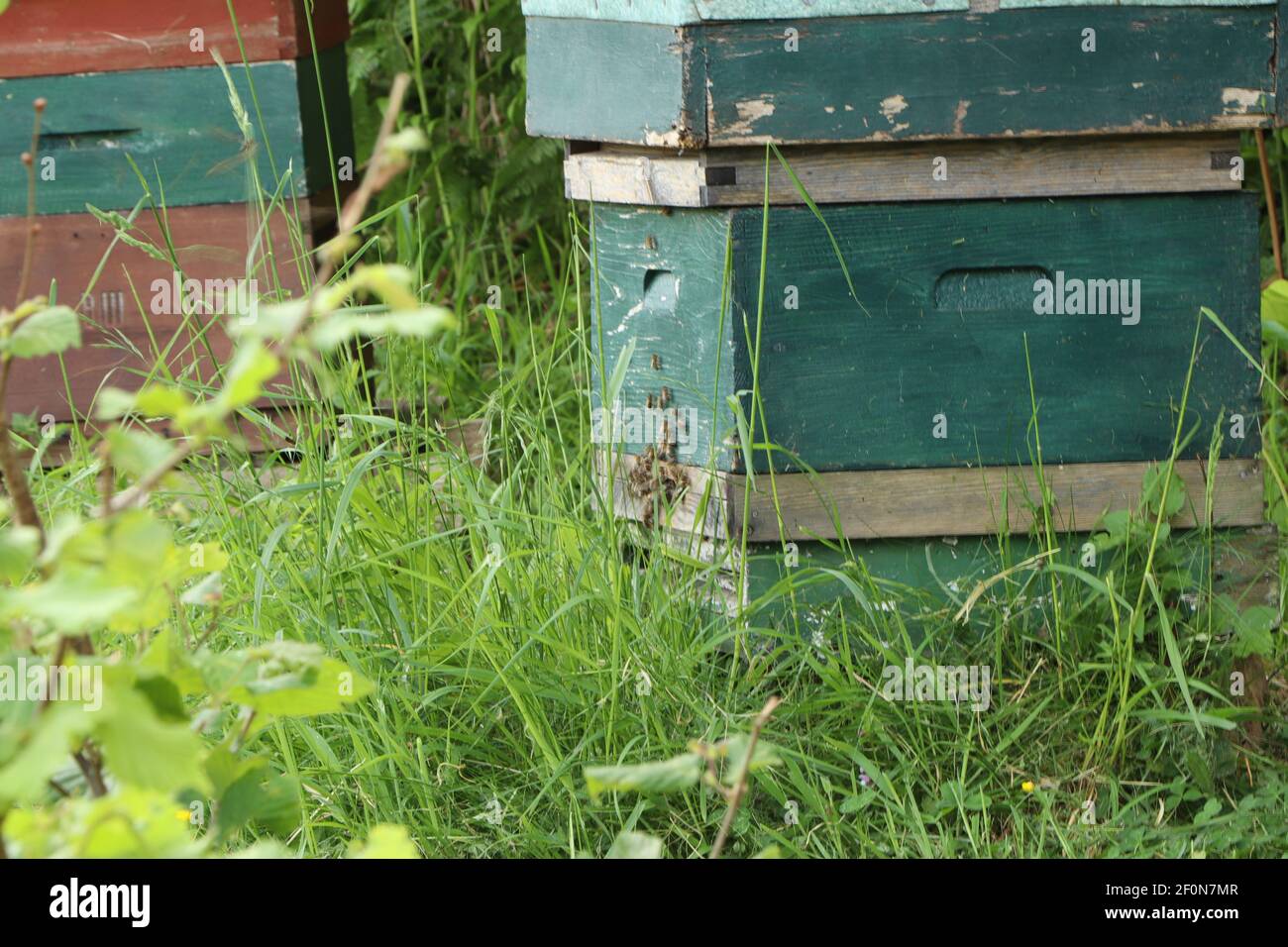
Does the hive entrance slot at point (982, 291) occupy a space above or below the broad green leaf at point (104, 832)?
above

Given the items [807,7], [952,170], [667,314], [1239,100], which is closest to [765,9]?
[807,7]

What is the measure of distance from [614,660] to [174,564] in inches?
38.3

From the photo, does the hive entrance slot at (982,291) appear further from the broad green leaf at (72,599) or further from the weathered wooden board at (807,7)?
the broad green leaf at (72,599)

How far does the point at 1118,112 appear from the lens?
6.49 ft

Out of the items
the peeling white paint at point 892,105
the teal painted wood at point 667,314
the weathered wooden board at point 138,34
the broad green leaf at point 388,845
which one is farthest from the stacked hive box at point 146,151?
the broad green leaf at point 388,845

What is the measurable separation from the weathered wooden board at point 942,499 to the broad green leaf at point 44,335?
50.8 inches

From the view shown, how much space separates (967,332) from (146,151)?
177 cm

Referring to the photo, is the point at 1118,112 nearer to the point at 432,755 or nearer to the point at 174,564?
the point at 432,755

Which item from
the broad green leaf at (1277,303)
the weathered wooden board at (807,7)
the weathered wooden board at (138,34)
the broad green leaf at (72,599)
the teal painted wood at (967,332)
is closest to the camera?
the broad green leaf at (72,599)

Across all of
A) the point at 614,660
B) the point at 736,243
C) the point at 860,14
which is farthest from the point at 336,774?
the point at 860,14

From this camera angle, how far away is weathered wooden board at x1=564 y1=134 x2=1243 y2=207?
198 centimetres

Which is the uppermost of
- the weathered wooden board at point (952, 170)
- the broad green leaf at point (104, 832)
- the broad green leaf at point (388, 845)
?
the weathered wooden board at point (952, 170)

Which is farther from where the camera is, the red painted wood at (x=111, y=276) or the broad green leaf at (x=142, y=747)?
the red painted wood at (x=111, y=276)

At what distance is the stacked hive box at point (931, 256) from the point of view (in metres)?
1.95
